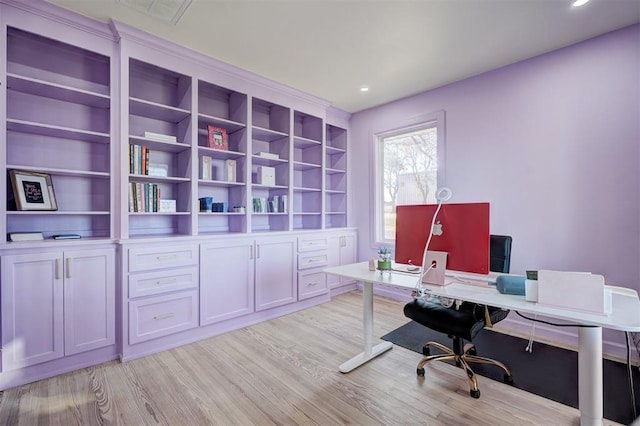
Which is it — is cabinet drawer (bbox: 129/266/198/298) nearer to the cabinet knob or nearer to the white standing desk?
the cabinet knob

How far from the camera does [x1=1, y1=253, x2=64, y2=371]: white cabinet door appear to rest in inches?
75.7

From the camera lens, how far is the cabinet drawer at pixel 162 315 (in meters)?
2.34

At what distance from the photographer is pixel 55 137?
236 cm

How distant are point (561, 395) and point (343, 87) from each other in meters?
3.37

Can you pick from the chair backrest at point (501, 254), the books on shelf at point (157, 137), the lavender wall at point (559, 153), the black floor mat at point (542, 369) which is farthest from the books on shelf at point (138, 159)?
the lavender wall at point (559, 153)

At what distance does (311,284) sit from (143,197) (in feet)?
6.80

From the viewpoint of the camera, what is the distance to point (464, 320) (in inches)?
72.7

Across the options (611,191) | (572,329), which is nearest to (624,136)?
(611,191)

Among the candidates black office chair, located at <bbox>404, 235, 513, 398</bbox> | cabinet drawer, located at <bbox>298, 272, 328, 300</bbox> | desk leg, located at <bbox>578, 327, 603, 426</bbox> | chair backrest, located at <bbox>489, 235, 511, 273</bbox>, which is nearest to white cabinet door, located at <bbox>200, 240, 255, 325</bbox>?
cabinet drawer, located at <bbox>298, 272, 328, 300</bbox>

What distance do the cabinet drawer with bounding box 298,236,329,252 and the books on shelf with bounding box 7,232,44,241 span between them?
2291 millimetres

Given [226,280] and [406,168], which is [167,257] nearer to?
[226,280]

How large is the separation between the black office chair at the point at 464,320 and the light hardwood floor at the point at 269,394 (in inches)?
4.5

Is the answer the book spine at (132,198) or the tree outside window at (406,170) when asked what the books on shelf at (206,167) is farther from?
the tree outside window at (406,170)

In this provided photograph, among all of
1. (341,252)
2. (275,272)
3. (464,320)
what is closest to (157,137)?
(275,272)
